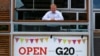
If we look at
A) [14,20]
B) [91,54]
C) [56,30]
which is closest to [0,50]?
[14,20]

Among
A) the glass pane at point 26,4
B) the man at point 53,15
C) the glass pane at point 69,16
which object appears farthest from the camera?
the glass pane at point 26,4

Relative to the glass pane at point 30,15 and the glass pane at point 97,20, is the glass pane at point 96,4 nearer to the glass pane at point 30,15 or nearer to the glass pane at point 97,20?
the glass pane at point 97,20

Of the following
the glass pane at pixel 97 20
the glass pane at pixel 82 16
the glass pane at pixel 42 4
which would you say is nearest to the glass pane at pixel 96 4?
the glass pane at pixel 97 20

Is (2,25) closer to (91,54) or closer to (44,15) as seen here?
(44,15)

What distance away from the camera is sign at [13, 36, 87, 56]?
451 inches

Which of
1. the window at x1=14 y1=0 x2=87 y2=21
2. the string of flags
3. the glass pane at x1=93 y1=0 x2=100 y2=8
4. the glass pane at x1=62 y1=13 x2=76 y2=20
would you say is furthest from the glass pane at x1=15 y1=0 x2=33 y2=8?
the glass pane at x1=93 y1=0 x2=100 y2=8

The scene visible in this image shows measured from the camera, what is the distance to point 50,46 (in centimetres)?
1148

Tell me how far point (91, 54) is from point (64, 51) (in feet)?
2.38

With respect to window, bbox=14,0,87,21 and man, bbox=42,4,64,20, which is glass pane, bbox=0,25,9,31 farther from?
man, bbox=42,4,64,20

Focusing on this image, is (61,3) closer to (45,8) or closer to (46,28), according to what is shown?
(45,8)

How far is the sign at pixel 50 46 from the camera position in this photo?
1145 cm

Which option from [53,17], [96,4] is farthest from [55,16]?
[96,4]

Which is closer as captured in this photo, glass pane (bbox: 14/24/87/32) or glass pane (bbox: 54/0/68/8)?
glass pane (bbox: 14/24/87/32)

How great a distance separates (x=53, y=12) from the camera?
1168cm
